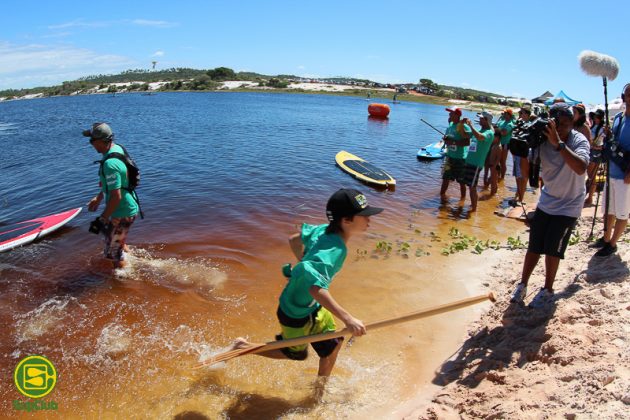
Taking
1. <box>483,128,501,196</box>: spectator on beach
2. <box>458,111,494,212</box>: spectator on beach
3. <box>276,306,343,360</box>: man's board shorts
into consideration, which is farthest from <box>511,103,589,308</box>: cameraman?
<box>483,128,501,196</box>: spectator on beach

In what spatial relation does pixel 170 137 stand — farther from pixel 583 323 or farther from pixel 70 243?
pixel 583 323

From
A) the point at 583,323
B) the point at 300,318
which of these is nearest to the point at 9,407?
the point at 300,318

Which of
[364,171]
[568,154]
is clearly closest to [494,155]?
[364,171]

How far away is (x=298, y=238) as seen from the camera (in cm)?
342

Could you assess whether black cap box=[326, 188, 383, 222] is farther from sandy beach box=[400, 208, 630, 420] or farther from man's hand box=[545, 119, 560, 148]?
man's hand box=[545, 119, 560, 148]

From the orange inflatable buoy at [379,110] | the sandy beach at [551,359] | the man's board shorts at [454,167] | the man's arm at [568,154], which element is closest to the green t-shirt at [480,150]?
the man's board shorts at [454,167]

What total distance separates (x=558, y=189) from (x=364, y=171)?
35.7 ft

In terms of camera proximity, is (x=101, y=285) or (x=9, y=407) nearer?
(x=9, y=407)

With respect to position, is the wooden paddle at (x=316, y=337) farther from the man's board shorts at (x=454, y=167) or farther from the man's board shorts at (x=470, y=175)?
the man's board shorts at (x=454, y=167)

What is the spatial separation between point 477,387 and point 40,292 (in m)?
6.56

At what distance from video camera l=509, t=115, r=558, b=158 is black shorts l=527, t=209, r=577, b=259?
2.47ft

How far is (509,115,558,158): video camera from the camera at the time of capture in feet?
13.1

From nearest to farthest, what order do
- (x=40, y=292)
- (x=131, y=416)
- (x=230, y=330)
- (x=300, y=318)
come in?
(x=300, y=318)
(x=131, y=416)
(x=230, y=330)
(x=40, y=292)

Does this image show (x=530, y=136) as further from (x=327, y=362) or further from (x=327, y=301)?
(x=327, y=362)
